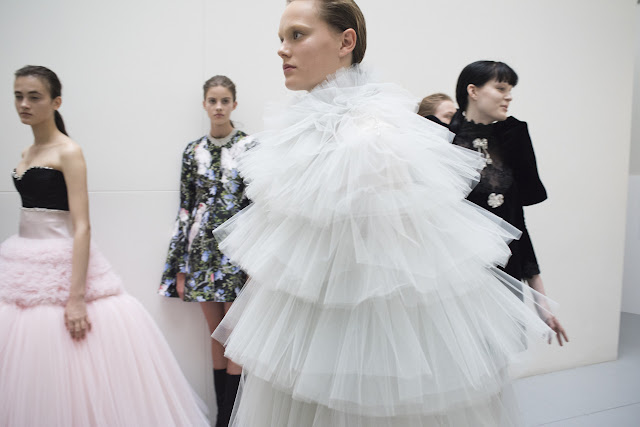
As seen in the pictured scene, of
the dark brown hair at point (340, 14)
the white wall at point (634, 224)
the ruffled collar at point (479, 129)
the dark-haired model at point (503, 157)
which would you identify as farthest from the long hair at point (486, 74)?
the white wall at point (634, 224)

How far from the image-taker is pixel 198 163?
2.17 meters

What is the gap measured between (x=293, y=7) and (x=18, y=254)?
1.42 m

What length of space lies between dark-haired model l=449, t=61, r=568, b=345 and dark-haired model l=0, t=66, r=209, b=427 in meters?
1.41

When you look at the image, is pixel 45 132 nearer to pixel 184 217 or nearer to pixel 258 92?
pixel 184 217

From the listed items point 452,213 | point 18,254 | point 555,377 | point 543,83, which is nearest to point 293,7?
point 452,213

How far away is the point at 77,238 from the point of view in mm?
1601

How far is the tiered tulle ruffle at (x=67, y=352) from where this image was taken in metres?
1.46

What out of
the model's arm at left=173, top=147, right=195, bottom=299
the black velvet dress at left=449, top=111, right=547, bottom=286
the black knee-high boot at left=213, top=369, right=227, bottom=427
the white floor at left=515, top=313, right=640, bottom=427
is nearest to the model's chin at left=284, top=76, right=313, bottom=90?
the black velvet dress at left=449, top=111, right=547, bottom=286

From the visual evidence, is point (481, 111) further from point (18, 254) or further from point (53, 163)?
point (18, 254)

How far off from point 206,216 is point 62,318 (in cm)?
77

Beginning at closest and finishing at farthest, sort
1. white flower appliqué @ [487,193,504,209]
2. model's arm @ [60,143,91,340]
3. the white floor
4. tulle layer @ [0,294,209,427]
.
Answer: white flower appliqué @ [487,193,504,209] < tulle layer @ [0,294,209,427] < model's arm @ [60,143,91,340] < the white floor

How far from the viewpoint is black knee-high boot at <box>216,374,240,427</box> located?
6.95 feet

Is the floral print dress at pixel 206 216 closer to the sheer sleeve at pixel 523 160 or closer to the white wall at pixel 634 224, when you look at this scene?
the sheer sleeve at pixel 523 160

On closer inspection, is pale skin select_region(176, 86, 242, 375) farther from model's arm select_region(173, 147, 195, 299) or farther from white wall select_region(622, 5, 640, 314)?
white wall select_region(622, 5, 640, 314)
